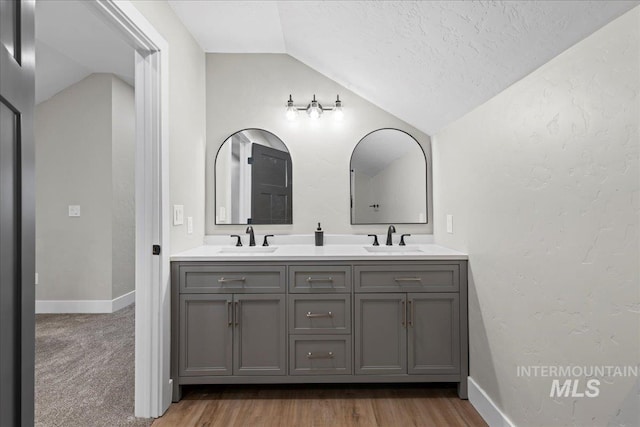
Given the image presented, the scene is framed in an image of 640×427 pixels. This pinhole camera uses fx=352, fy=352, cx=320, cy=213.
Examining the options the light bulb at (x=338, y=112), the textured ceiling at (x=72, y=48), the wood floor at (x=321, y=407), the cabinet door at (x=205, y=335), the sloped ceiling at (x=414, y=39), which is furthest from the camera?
the light bulb at (x=338, y=112)

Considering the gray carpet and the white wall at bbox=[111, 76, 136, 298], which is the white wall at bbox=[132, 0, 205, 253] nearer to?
the gray carpet

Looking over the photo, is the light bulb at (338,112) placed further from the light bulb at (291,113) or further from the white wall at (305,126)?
the light bulb at (291,113)

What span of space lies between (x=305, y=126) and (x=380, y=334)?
1.65 m

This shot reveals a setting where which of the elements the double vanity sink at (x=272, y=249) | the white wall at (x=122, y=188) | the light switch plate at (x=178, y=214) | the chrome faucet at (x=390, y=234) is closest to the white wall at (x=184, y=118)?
the light switch plate at (x=178, y=214)

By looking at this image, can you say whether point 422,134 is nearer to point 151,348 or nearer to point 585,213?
point 585,213

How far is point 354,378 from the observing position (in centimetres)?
208

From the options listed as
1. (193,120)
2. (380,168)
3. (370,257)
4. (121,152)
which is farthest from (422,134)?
(121,152)

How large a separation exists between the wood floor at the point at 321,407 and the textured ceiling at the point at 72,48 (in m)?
2.59

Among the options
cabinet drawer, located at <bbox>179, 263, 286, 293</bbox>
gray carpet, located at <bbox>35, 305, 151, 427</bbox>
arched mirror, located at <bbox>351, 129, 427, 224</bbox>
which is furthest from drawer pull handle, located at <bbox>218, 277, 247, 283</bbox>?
arched mirror, located at <bbox>351, 129, 427, 224</bbox>

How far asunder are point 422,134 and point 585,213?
1.76m

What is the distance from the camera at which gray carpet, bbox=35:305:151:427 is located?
74.8 inches

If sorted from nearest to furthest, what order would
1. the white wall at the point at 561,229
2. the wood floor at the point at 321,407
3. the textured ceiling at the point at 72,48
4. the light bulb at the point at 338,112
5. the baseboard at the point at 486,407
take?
the white wall at the point at 561,229 → the baseboard at the point at 486,407 → the wood floor at the point at 321,407 → the textured ceiling at the point at 72,48 → the light bulb at the point at 338,112

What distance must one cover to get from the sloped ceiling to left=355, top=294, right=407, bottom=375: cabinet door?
4.06 ft

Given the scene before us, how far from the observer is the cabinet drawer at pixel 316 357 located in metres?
2.08
